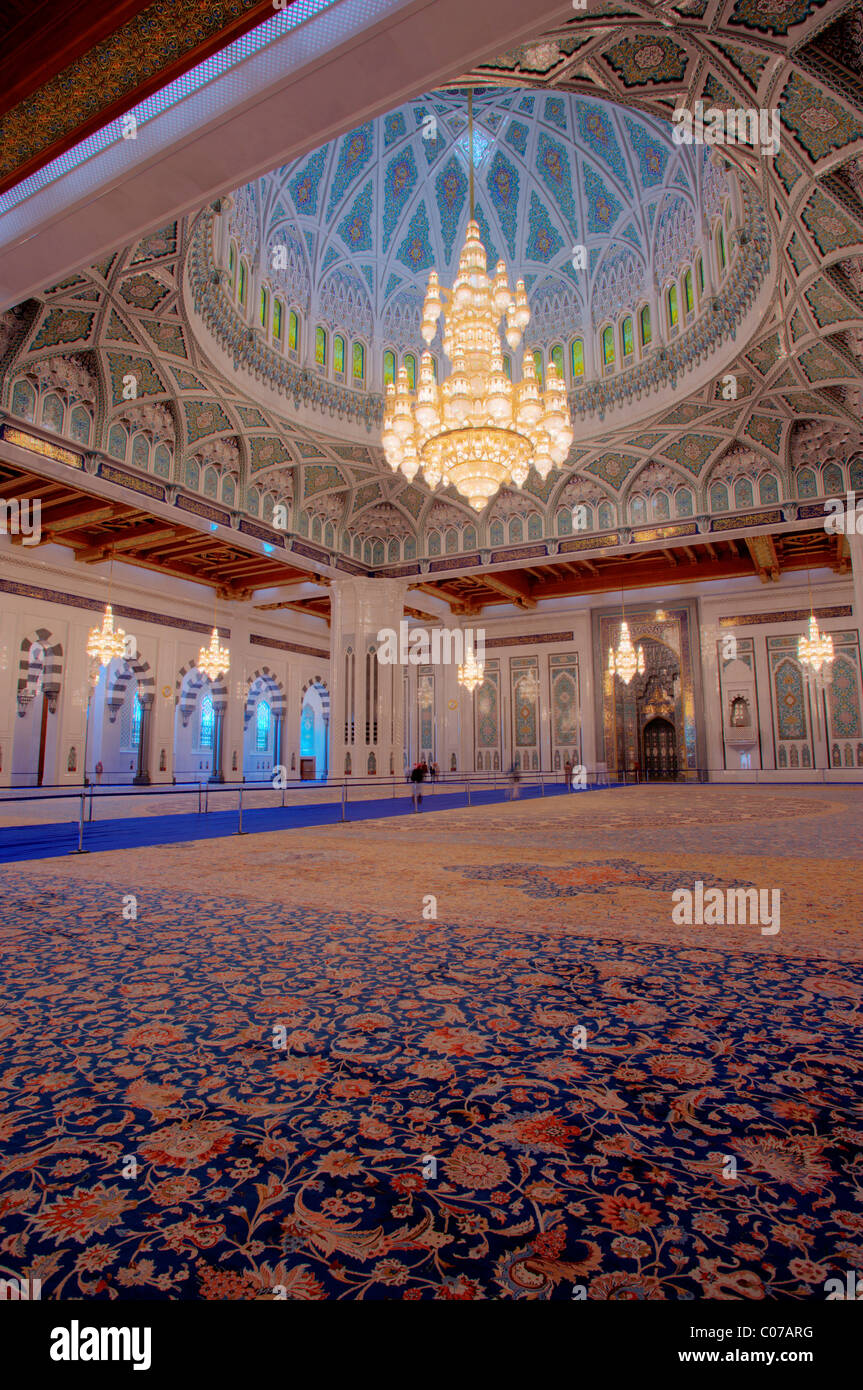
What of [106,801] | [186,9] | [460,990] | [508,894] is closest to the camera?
[460,990]

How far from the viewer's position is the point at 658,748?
50.9 ft

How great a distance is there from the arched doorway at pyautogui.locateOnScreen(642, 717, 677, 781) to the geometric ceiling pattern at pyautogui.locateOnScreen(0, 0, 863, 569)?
18.4 ft

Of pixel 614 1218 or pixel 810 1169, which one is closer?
pixel 614 1218

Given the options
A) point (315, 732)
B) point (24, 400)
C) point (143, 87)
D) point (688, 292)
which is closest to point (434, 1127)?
point (143, 87)

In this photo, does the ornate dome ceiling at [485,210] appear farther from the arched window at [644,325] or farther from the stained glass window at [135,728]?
the stained glass window at [135,728]

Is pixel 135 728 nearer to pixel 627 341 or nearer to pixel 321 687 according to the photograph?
pixel 321 687

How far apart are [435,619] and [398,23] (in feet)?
47.4

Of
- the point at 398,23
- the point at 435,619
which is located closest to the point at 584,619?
the point at 435,619

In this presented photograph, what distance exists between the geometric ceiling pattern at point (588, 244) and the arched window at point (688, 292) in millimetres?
1135

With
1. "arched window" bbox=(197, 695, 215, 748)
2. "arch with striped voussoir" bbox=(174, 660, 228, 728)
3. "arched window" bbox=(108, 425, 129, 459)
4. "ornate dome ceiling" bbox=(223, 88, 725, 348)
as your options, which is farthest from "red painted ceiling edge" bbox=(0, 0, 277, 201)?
"arched window" bbox=(197, 695, 215, 748)

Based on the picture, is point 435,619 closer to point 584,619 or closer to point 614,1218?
point 584,619

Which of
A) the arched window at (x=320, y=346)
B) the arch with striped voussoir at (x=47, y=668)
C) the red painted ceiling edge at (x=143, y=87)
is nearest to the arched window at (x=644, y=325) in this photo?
the arched window at (x=320, y=346)
